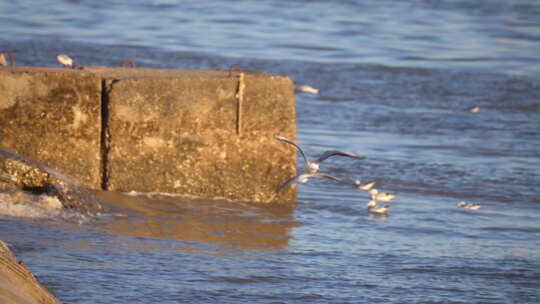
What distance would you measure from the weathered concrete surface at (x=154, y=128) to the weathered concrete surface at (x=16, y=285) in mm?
2375

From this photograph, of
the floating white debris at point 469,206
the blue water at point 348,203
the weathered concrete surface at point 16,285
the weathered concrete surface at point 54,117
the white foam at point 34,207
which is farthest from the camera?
the floating white debris at point 469,206

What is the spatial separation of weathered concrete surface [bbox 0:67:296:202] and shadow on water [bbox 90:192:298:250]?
11cm

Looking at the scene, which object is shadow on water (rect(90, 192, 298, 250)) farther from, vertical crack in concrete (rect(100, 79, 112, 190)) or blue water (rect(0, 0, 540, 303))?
vertical crack in concrete (rect(100, 79, 112, 190))

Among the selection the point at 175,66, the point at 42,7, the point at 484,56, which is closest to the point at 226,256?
the point at 175,66

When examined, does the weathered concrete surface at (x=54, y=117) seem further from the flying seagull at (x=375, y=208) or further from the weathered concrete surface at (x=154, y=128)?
the flying seagull at (x=375, y=208)

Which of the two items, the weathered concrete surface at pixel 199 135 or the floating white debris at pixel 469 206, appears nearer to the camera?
the weathered concrete surface at pixel 199 135

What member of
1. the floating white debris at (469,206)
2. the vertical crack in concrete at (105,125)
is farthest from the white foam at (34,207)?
the floating white debris at (469,206)

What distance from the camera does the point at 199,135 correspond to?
638 centimetres

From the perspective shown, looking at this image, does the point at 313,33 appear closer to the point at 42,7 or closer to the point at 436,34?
the point at 436,34

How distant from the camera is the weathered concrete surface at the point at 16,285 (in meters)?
3.36

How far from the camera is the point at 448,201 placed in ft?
24.7

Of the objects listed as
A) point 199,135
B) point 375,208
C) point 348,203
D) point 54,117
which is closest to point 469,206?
point 375,208

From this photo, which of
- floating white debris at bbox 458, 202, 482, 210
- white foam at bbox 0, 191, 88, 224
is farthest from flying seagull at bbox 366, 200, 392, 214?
white foam at bbox 0, 191, 88, 224

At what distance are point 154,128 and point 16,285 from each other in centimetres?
289
